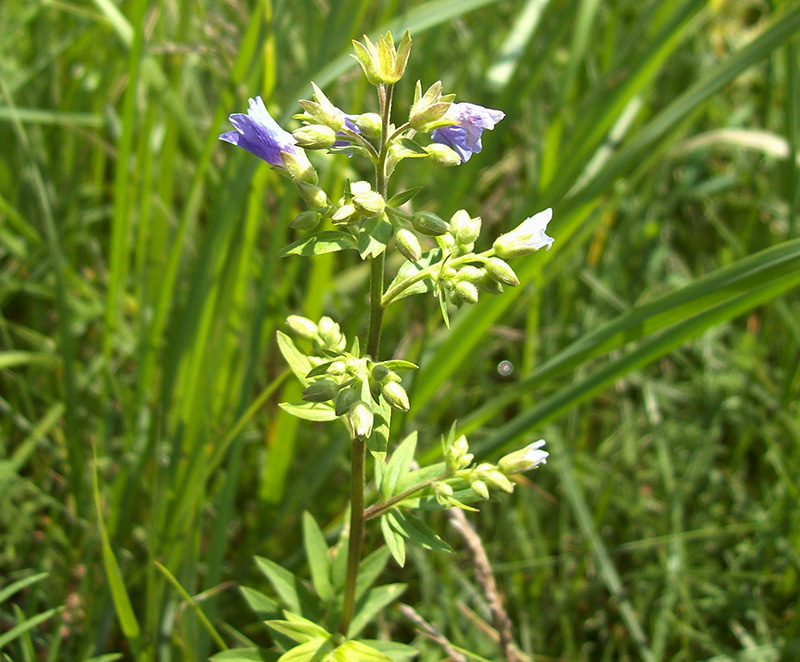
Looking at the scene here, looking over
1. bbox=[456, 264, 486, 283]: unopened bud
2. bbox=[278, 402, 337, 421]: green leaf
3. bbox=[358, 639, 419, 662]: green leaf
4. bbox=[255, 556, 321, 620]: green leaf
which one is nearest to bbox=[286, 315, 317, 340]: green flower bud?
bbox=[278, 402, 337, 421]: green leaf

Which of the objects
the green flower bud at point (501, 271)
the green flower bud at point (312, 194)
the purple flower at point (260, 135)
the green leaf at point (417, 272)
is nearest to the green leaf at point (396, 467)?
the green leaf at point (417, 272)

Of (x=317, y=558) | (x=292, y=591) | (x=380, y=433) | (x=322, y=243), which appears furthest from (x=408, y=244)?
(x=292, y=591)

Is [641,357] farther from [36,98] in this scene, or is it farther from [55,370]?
[36,98]

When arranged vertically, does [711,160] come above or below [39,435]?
above

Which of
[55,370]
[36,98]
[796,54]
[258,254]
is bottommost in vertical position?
[55,370]

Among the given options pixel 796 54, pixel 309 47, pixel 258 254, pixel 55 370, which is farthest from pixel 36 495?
pixel 796 54

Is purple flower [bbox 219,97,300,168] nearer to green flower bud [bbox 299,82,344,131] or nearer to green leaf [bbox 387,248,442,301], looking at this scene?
green flower bud [bbox 299,82,344,131]

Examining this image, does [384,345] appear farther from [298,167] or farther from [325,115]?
[325,115]
